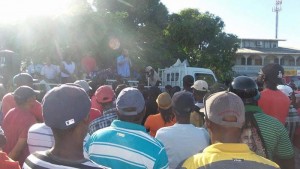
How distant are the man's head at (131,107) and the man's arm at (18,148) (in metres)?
1.17

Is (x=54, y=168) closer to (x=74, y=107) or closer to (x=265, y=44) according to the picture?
(x=74, y=107)

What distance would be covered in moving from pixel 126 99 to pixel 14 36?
14.6 m

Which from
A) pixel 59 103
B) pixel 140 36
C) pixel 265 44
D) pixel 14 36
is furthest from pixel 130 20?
pixel 265 44

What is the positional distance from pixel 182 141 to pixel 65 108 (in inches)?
59.8

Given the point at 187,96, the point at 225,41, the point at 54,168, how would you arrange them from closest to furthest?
the point at 54,168 < the point at 187,96 < the point at 225,41

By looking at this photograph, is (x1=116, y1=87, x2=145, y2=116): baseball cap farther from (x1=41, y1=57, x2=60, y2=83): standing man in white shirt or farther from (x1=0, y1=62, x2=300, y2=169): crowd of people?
(x1=41, y1=57, x2=60, y2=83): standing man in white shirt

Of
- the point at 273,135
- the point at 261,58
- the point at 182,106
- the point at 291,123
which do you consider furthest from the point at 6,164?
the point at 261,58

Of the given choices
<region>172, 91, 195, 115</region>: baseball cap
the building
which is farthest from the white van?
the building

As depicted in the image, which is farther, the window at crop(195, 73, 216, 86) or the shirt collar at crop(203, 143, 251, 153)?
the window at crop(195, 73, 216, 86)

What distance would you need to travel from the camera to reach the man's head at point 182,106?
134 inches

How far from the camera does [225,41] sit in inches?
1215

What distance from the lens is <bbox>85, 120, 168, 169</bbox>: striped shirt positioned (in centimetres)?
265

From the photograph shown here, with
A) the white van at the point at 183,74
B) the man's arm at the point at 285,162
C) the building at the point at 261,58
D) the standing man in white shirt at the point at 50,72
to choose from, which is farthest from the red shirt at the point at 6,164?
the building at the point at 261,58

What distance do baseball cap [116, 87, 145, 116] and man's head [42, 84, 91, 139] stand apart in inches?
33.5
